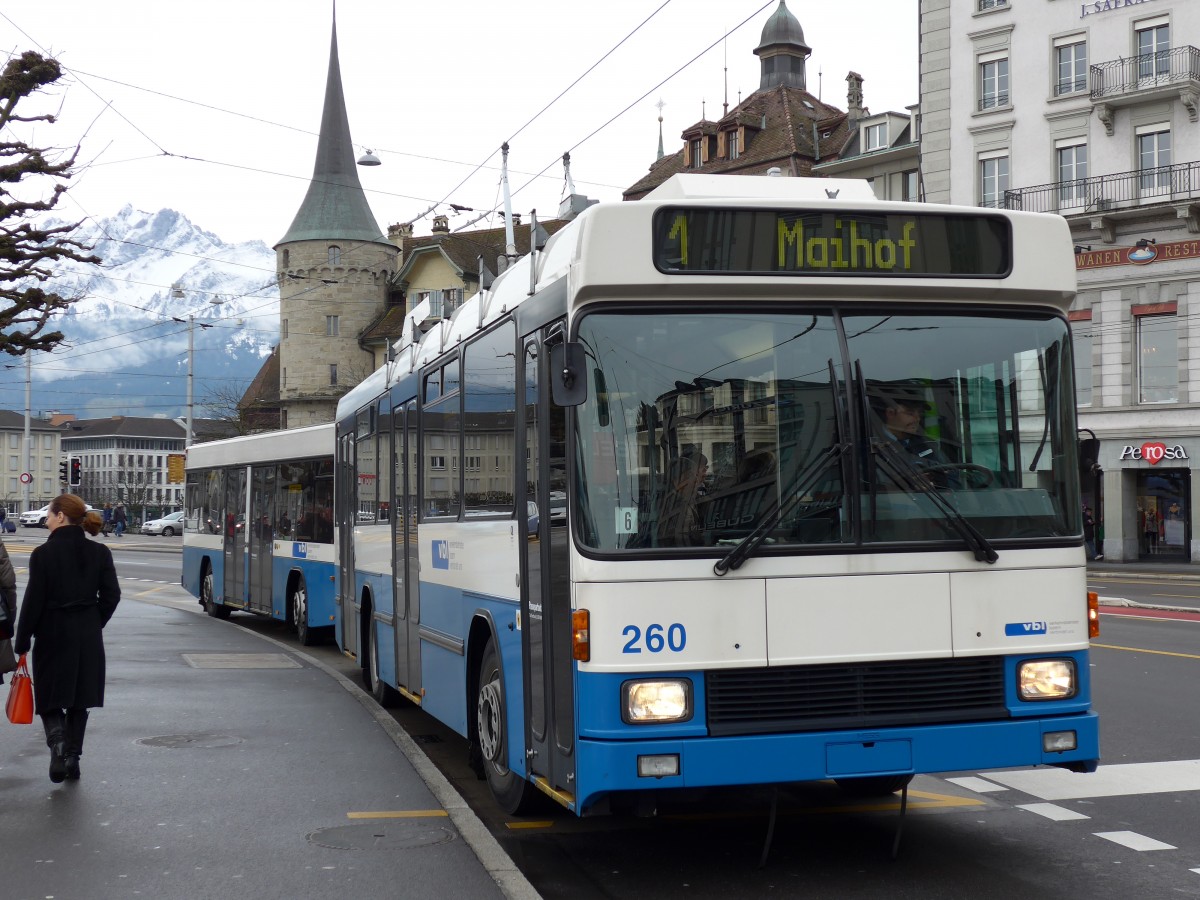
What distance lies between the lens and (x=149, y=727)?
1102 cm

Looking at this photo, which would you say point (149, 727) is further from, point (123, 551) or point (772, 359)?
point (123, 551)

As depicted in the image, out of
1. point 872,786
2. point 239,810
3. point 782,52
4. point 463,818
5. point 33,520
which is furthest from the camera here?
point 33,520

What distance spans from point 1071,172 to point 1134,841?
36.9m

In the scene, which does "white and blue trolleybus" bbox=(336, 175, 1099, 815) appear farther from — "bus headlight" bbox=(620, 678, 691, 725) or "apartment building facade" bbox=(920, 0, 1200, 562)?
"apartment building facade" bbox=(920, 0, 1200, 562)

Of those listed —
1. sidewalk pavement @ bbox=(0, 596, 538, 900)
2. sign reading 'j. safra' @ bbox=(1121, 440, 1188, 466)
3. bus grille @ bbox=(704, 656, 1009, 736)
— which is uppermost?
sign reading 'j. safra' @ bbox=(1121, 440, 1188, 466)

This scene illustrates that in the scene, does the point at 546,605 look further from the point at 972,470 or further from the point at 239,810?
the point at 239,810

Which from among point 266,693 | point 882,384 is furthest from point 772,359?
point 266,693

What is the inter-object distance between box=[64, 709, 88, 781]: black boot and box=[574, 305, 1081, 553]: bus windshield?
13.4 feet

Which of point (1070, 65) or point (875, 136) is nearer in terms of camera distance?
point (1070, 65)

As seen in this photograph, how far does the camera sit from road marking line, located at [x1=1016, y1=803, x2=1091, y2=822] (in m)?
7.80

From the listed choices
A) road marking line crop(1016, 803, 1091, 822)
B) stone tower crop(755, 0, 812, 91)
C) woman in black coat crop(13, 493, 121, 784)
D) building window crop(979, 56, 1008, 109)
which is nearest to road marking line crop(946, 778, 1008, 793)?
road marking line crop(1016, 803, 1091, 822)

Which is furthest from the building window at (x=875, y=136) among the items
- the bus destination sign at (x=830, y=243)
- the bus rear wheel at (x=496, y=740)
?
the bus destination sign at (x=830, y=243)

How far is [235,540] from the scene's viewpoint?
2264 centimetres

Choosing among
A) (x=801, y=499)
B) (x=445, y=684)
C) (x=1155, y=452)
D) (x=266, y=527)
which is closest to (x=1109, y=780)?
(x=801, y=499)
